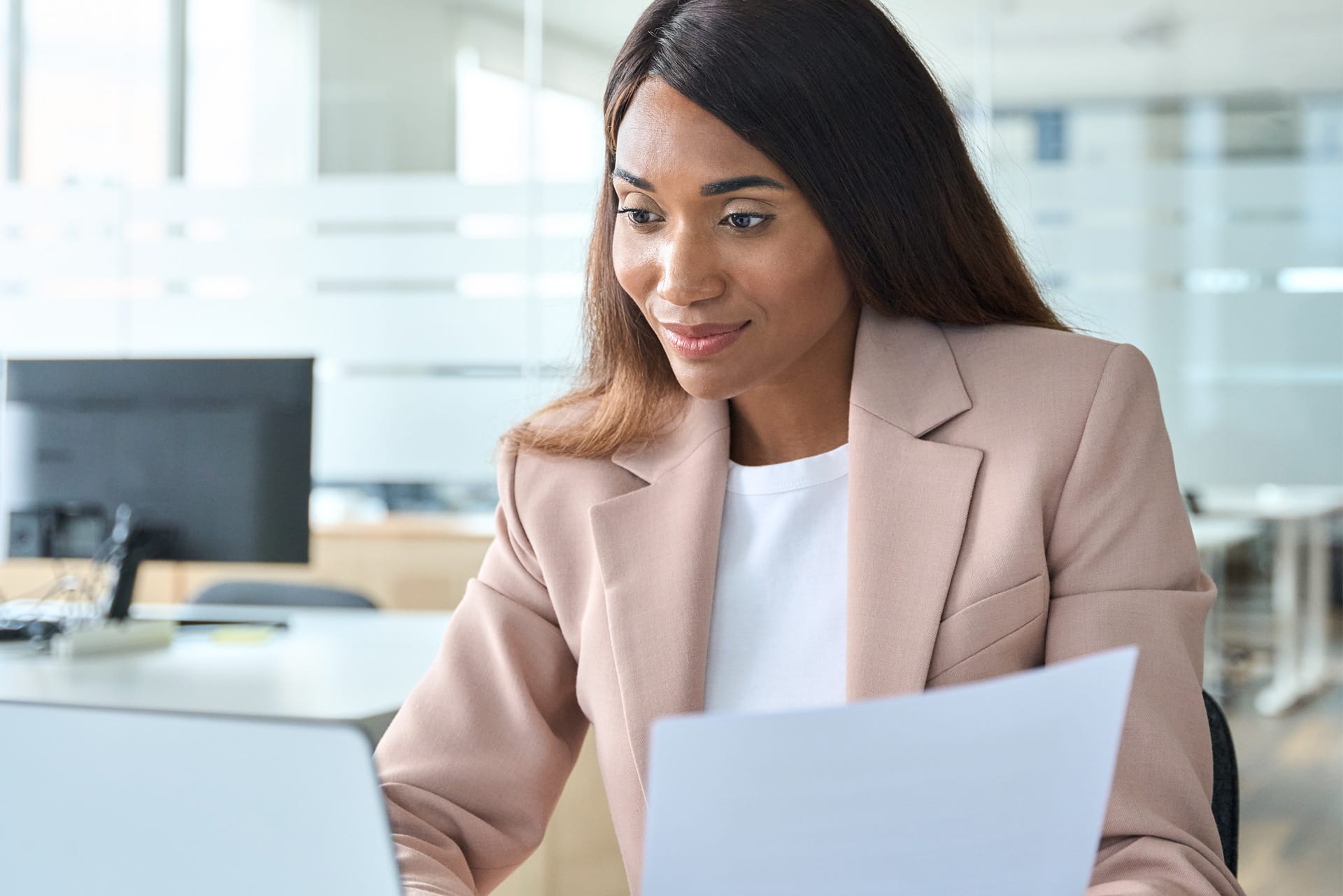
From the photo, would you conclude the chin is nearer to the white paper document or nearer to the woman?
the woman

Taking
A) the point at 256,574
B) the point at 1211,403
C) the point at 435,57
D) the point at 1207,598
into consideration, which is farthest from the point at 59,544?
the point at 1211,403

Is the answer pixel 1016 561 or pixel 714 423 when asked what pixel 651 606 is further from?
pixel 1016 561

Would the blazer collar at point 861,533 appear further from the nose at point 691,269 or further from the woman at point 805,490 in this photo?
the nose at point 691,269

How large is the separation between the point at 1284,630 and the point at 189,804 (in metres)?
3.50

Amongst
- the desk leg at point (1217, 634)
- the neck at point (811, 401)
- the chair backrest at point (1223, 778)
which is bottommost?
the desk leg at point (1217, 634)

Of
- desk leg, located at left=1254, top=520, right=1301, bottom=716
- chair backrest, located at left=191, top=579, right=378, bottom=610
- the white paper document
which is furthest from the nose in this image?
desk leg, located at left=1254, top=520, right=1301, bottom=716

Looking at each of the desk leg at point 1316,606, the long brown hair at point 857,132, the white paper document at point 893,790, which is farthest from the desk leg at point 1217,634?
the white paper document at point 893,790

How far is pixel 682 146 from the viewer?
1.03 meters

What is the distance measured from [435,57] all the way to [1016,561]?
376cm

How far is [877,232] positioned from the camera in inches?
42.3

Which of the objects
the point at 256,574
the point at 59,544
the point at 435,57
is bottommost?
the point at 256,574

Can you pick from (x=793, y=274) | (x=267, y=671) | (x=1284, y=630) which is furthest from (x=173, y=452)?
(x=1284, y=630)

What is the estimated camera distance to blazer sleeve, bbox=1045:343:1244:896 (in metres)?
0.91

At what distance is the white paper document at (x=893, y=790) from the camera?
54 centimetres
